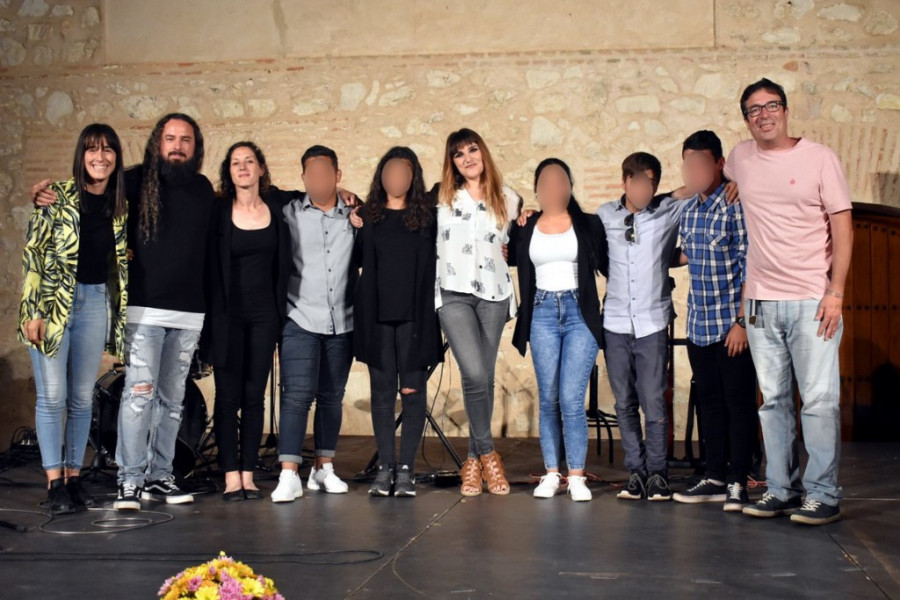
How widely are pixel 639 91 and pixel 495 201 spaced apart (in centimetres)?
308

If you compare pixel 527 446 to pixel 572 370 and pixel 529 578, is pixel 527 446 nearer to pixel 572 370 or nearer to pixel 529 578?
pixel 572 370

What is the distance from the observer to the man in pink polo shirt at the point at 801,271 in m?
4.14

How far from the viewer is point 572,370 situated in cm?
484

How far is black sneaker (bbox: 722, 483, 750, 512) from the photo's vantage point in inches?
178

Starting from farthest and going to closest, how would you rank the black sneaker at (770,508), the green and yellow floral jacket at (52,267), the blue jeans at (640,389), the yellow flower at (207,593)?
1. the blue jeans at (640,389)
2. the green and yellow floral jacket at (52,267)
3. the black sneaker at (770,508)
4. the yellow flower at (207,593)

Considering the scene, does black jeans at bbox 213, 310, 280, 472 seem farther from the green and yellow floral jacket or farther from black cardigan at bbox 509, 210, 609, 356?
black cardigan at bbox 509, 210, 609, 356

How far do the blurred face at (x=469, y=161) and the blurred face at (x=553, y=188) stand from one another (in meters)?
0.28

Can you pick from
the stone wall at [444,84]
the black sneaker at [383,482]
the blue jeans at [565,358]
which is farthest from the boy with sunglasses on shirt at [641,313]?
the stone wall at [444,84]

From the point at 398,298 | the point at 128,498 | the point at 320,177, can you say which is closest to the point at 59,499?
the point at 128,498

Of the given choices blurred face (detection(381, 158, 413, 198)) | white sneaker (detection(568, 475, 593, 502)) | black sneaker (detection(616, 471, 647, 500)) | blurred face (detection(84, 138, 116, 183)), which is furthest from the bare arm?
blurred face (detection(84, 138, 116, 183))

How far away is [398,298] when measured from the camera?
16.0 ft

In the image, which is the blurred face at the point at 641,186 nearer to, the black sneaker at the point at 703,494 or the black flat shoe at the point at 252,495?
the black sneaker at the point at 703,494

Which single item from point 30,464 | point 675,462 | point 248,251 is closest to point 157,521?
point 248,251

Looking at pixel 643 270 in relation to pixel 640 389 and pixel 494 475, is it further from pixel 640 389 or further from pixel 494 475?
pixel 494 475
